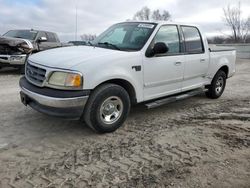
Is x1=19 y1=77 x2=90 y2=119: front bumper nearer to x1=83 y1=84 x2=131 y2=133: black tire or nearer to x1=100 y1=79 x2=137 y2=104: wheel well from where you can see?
x1=83 y1=84 x2=131 y2=133: black tire

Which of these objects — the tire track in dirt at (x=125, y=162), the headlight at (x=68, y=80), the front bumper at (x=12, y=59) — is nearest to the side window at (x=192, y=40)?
the tire track in dirt at (x=125, y=162)

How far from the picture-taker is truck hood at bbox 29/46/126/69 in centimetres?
434

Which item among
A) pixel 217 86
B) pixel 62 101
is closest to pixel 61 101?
pixel 62 101

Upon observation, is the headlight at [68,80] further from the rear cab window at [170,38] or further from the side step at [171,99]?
the rear cab window at [170,38]

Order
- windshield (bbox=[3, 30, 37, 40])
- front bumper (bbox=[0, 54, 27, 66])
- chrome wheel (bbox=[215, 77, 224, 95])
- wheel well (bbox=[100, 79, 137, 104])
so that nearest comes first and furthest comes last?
wheel well (bbox=[100, 79, 137, 104]) → chrome wheel (bbox=[215, 77, 224, 95]) → front bumper (bbox=[0, 54, 27, 66]) → windshield (bbox=[3, 30, 37, 40])

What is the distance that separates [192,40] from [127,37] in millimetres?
1618

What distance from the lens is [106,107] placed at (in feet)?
15.4

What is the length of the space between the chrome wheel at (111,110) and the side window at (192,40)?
213cm

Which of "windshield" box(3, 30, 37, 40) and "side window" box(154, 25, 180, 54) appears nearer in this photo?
"side window" box(154, 25, 180, 54)

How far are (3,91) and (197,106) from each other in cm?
496

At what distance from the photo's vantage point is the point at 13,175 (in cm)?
339

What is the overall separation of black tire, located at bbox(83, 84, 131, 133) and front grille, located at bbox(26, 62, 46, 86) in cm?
80

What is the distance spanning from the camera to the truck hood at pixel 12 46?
34.5 feet

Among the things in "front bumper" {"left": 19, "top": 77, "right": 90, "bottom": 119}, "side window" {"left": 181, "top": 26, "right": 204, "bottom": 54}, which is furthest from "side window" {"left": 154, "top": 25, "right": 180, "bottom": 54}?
"front bumper" {"left": 19, "top": 77, "right": 90, "bottom": 119}
